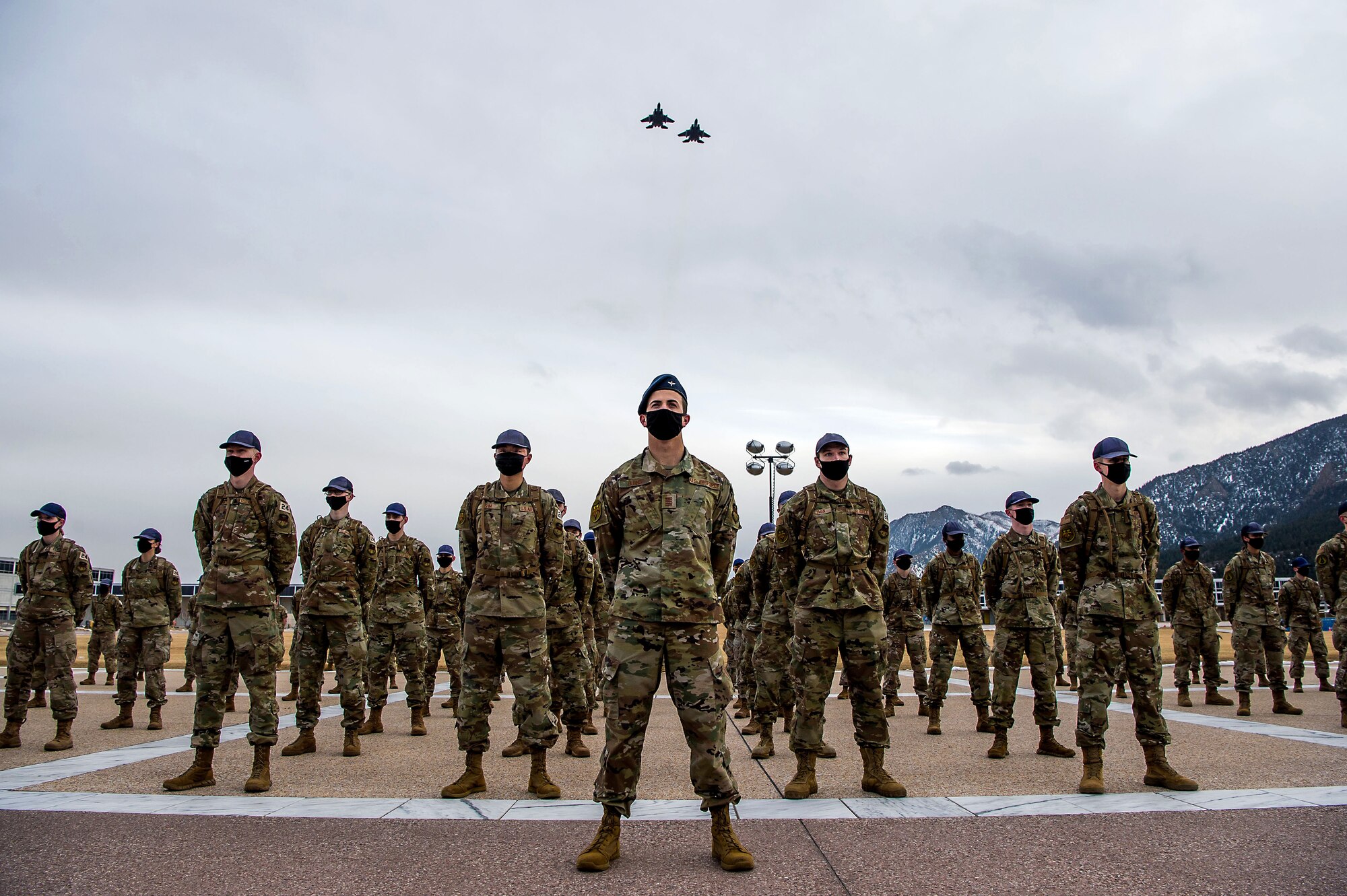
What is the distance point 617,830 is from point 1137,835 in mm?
2927

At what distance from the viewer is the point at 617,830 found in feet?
13.4

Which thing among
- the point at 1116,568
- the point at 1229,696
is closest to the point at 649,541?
the point at 1116,568

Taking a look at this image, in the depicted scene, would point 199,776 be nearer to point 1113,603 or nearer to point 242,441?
point 242,441

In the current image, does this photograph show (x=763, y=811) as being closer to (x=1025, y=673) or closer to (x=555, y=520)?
(x=555, y=520)

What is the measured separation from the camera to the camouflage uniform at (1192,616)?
11641 mm

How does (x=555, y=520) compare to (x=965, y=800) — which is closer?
(x=965, y=800)

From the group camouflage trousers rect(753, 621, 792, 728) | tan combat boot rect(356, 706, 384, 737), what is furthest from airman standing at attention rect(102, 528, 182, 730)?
camouflage trousers rect(753, 621, 792, 728)

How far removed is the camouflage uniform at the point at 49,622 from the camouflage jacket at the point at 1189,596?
14.4 metres

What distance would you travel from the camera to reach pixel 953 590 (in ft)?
33.2

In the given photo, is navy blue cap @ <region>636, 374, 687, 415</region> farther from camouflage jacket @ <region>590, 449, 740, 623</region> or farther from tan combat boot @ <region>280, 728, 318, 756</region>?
tan combat boot @ <region>280, 728, 318, 756</region>

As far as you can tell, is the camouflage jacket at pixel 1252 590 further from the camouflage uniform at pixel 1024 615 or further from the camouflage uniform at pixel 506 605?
the camouflage uniform at pixel 506 605

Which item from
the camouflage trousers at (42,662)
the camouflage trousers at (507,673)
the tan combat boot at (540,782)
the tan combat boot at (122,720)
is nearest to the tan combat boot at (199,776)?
the camouflage trousers at (507,673)

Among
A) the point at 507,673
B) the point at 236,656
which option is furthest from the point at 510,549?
the point at 236,656

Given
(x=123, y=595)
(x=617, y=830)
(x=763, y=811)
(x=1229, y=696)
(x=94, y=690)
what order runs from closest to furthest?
1. (x=617, y=830)
2. (x=763, y=811)
3. (x=123, y=595)
4. (x=1229, y=696)
5. (x=94, y=690)
